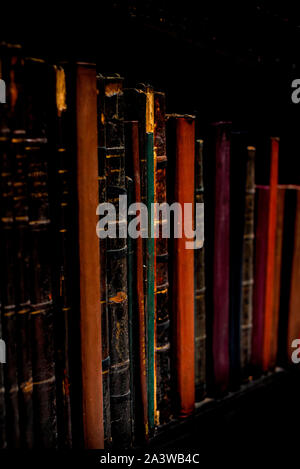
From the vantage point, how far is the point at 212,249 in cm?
61

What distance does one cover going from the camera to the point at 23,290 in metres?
0.41

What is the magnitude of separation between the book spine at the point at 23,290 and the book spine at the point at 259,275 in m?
0.43

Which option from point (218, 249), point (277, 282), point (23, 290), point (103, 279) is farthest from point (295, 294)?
point (23, 290)

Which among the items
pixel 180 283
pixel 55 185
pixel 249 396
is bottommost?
pixel 249 396

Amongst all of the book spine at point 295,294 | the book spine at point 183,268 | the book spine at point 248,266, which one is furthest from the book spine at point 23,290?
the book spine at point 295,294

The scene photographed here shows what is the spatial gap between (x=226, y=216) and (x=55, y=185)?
29 cm

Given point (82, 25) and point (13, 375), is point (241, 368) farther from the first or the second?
point (82, 25)

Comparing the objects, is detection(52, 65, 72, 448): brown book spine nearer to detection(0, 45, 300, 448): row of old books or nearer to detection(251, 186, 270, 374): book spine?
detection(0, 45, 300, 448): row of old books

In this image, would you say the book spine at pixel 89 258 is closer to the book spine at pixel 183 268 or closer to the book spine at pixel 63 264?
the book spine at pixel 63 264

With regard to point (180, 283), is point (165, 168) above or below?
above

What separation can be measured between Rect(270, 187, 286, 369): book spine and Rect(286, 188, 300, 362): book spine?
26 millimetres

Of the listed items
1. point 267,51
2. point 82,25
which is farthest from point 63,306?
point 267,51

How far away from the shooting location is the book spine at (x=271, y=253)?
0.66m

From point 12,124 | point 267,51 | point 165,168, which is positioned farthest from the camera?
point 267,51
